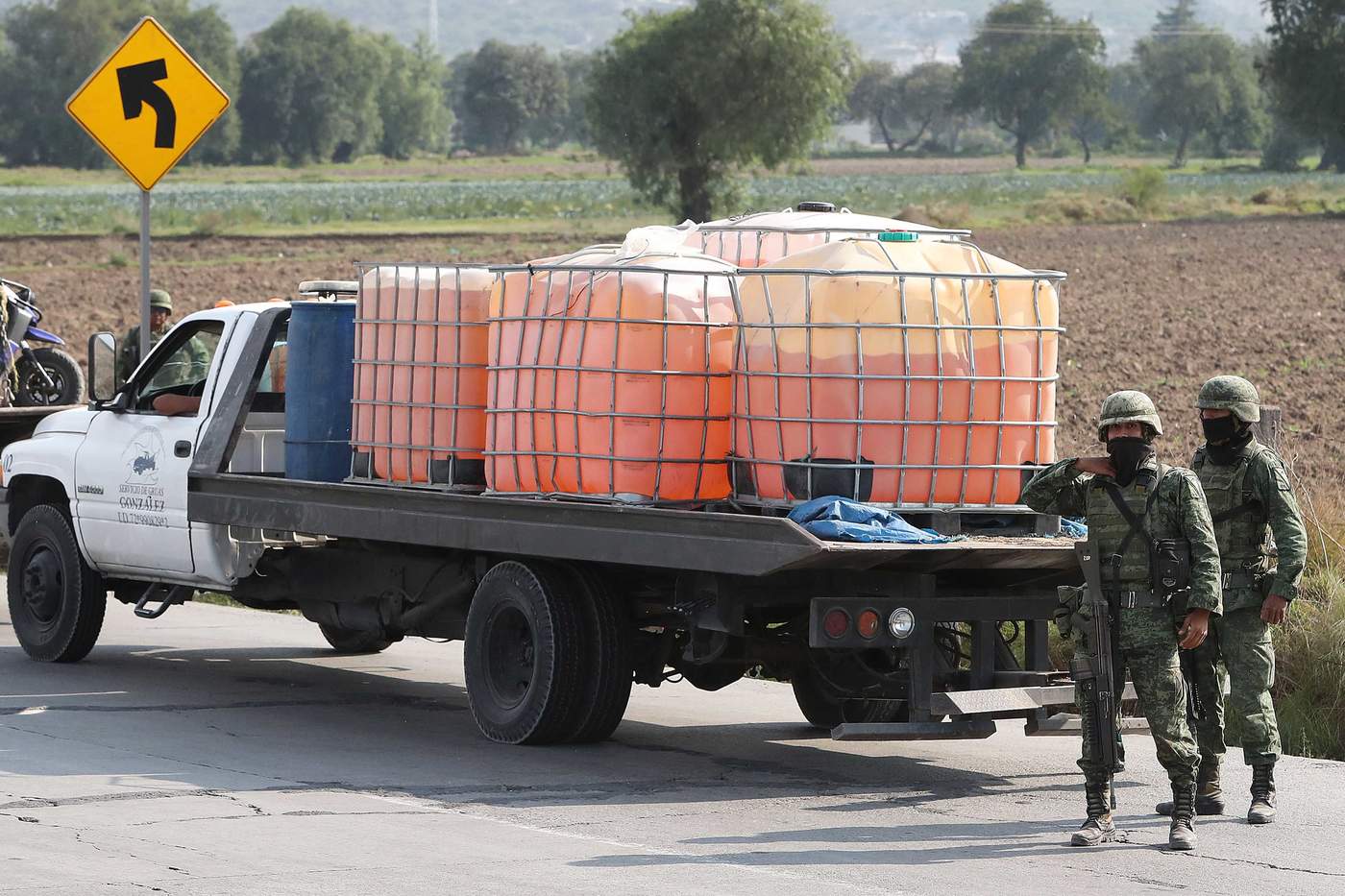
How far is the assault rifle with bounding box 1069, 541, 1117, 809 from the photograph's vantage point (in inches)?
313

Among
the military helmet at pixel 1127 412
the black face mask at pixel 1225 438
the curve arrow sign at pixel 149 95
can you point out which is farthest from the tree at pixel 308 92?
the military helmet at pixel 1127 412

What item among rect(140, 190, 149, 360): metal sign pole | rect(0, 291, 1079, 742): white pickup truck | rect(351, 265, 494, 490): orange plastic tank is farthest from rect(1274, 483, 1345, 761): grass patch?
rect(140, 190, 149, 360): metal sign pole

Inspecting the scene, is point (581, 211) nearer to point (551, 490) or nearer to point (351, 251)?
point (351, 251)

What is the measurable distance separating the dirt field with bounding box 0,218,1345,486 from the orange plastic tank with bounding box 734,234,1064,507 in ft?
20.3

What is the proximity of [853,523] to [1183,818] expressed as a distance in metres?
1.66

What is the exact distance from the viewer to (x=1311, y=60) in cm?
8600

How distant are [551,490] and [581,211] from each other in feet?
248

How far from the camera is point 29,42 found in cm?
15625

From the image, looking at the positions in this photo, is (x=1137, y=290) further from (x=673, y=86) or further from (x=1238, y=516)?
(x=673, y=86)

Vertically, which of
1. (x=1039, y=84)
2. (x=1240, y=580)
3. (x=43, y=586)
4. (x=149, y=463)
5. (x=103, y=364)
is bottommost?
(x=43, y=586)

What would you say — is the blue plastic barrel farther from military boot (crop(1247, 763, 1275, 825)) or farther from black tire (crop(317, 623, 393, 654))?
military boot (crop(1247, 763, 1275, 825))

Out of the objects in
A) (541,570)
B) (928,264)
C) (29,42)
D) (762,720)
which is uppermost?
(29,42)

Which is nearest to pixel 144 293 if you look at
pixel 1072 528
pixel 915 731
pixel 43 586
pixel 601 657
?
pixel 43 586

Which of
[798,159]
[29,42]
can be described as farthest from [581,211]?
[29,42]
